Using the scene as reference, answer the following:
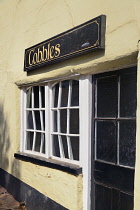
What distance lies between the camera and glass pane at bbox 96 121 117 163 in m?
3.26

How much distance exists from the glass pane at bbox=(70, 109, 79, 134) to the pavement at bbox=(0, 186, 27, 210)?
1.88 metres

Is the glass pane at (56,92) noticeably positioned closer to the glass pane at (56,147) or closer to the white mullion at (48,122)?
the white mullion at (48,122)

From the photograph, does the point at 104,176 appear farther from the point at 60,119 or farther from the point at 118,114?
the point at 60,119

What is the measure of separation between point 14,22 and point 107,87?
2871 mm

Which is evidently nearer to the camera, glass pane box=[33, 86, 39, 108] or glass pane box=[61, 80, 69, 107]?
glass pane box=[61, 80, 69, 107]

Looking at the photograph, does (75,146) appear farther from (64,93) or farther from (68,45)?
(68,45)

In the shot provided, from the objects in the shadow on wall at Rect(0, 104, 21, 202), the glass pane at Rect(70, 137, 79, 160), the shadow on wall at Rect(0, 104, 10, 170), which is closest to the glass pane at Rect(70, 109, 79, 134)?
the glass pane at Rect(70, 137, 79, 160)

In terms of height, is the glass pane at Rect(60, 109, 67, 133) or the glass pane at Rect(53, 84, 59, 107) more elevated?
the glass pane at Rect(53, 84, 59, 107)

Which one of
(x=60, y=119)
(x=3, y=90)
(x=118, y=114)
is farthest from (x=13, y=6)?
(x=118, y=114)

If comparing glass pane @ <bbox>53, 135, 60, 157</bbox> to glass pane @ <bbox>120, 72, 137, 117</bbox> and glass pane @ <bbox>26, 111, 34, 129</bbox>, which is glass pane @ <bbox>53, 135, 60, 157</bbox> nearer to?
glass pane @ <bbox>26, 111, 34, 129</bbox>

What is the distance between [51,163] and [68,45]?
1777 mm

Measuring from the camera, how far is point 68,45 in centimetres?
369

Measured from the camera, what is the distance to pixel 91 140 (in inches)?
140

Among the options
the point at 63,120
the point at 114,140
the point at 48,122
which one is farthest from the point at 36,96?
the point at 114,140
